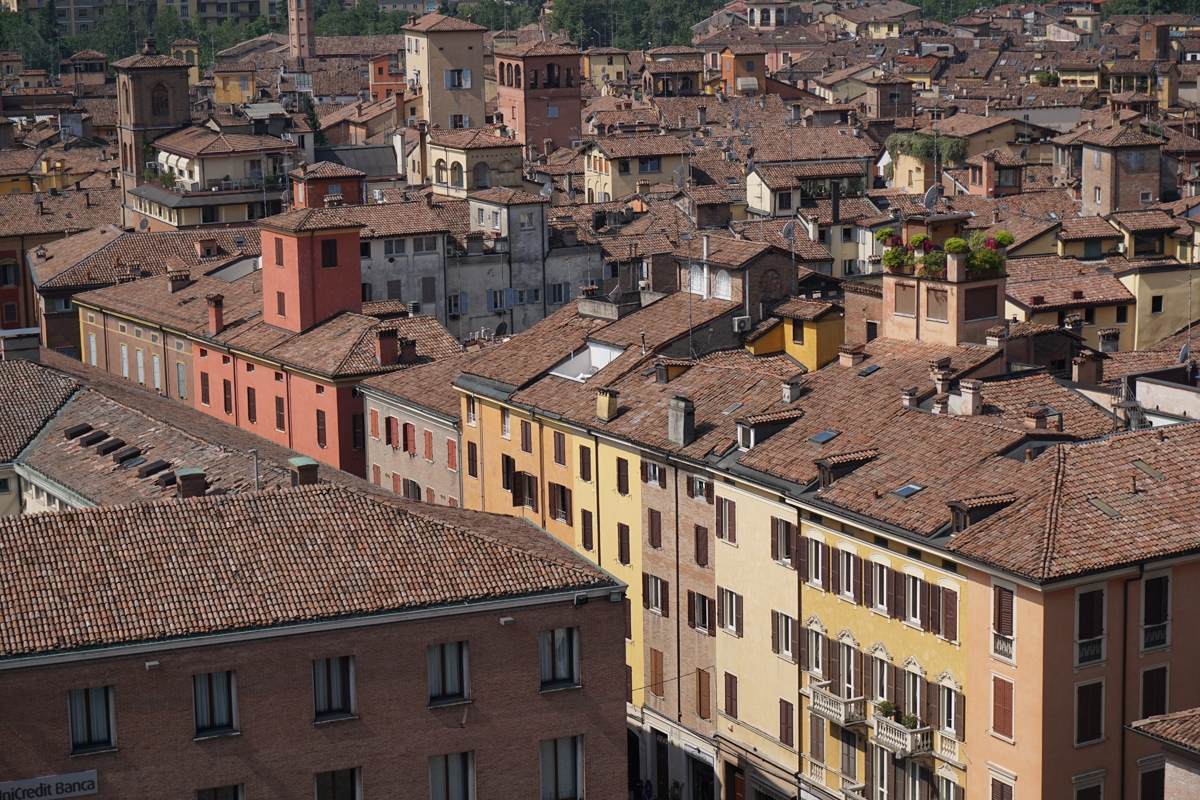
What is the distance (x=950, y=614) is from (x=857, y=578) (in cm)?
312

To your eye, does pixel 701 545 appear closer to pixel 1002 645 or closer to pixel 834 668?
pixel 834 668

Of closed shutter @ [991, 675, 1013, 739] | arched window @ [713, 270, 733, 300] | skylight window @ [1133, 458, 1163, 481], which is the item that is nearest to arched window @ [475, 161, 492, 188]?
arched window @ [713, 270, 733, 300]

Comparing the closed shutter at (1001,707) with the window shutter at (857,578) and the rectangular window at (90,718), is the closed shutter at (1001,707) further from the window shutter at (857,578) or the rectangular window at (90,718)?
the rectangular window at (90,718)

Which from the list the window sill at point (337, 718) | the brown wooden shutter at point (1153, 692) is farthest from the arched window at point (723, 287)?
A: the window sill at point (337, 718)

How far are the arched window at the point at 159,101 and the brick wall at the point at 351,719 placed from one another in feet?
247

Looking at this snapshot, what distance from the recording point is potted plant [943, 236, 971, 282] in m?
50.7

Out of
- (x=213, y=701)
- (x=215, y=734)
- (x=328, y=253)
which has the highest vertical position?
(x=328, y=253)

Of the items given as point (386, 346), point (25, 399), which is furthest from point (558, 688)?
point (386, 346)

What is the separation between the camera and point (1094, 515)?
40250mm

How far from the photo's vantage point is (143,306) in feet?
258

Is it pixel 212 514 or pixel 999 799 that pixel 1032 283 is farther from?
pixel 212 514

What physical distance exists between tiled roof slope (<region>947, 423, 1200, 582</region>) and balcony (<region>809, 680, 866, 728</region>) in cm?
542

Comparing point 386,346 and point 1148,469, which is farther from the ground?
point 1148,469

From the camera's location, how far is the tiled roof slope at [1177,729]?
31094 millimetres
